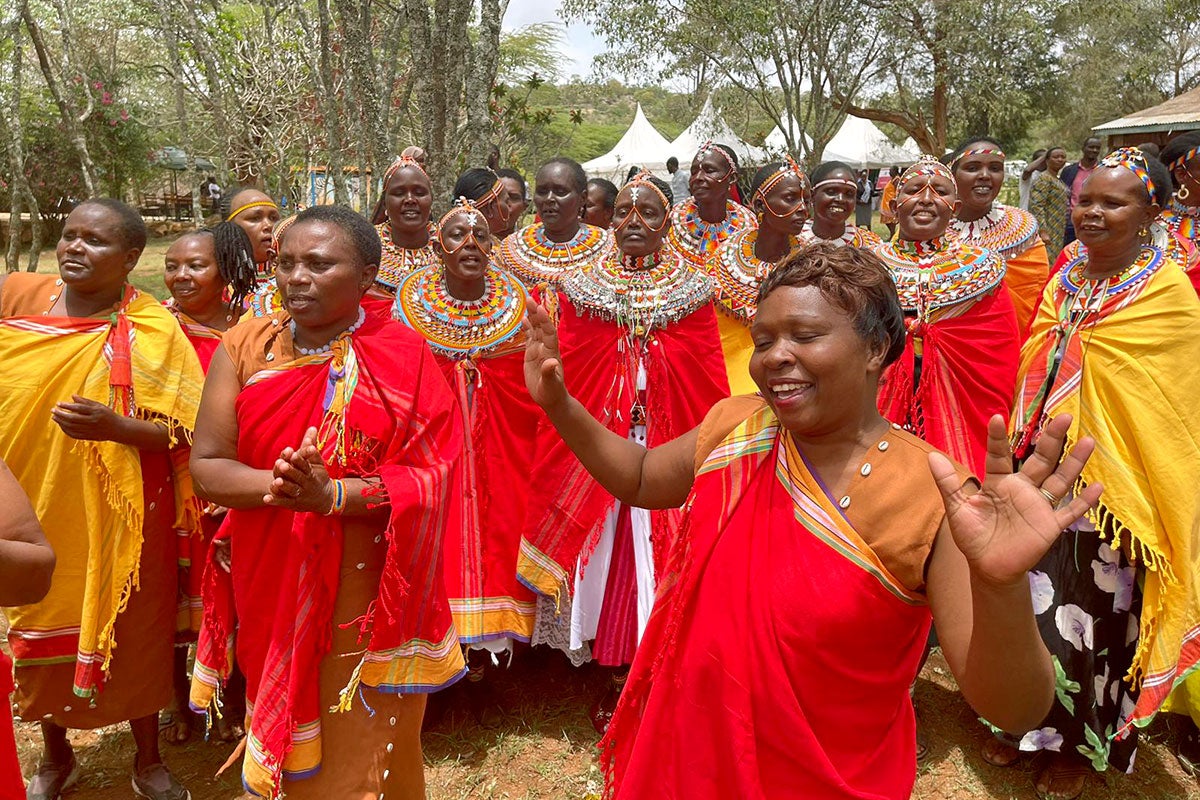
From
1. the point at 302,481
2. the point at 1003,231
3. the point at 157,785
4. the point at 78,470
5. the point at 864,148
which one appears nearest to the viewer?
the point at 302,481

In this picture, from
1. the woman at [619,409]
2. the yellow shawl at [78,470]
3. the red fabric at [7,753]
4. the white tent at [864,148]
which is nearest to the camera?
the red fabric at [7,753]

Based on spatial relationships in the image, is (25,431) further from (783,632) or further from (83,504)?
(783,632)

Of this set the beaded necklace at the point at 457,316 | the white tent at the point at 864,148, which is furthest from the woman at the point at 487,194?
the white tent at the point at 864,148

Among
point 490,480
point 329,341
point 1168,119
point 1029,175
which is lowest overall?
point 490,480

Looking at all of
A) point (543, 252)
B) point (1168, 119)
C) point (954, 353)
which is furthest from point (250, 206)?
point (1168, 119)

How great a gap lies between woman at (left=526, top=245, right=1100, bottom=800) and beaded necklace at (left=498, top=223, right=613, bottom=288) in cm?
342

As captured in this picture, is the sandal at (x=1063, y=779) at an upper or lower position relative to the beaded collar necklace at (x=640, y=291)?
lower

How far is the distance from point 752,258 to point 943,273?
1.43 meters

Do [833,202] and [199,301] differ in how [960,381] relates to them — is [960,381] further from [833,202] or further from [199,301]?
[199,301]

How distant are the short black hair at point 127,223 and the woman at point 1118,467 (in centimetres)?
391

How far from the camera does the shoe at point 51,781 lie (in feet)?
12.6

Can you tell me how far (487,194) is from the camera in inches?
233

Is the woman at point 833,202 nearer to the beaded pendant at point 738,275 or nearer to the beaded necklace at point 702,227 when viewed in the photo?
the beaded pendant at point 738,275

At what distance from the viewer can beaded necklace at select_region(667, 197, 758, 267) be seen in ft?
21.3
